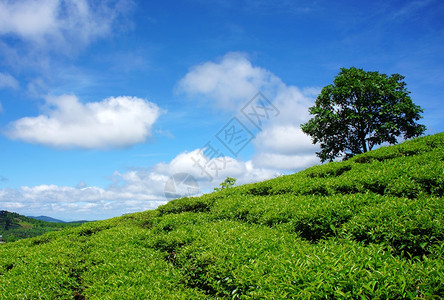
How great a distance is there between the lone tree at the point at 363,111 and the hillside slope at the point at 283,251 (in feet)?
50.2

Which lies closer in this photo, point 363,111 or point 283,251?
point 283,251

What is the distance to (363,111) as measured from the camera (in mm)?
26547

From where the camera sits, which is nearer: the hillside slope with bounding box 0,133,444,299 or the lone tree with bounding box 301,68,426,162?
the hillside slope with bounding box 0,133,444,299

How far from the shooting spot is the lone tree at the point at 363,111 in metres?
26.3

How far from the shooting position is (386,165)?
11.1 metres

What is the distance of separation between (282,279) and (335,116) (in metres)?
25.1

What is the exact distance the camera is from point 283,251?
5.94 m

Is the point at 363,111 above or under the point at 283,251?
above

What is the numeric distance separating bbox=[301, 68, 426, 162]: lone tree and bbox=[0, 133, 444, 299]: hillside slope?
50.2 ft

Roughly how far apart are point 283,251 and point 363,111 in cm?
2438

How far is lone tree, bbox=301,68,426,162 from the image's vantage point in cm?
2633

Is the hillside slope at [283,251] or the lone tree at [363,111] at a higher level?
the lone tree at [363,111]

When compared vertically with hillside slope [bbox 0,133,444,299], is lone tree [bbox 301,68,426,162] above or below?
above

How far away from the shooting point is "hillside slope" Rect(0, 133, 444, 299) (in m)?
4.28
